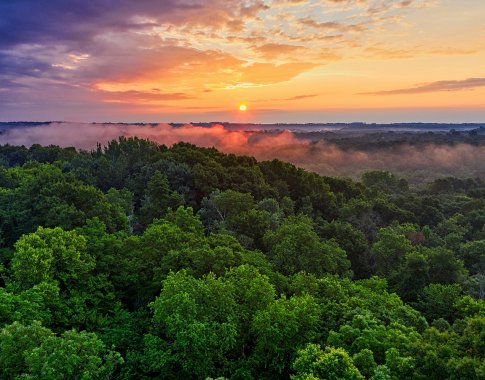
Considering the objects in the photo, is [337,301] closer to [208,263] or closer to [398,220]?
[208,263]

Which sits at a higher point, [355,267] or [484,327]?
[484,327]

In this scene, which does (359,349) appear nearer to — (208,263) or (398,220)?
(208,263)

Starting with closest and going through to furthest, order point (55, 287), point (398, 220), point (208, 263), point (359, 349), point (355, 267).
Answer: point (359, 349)
point (55, 287)
point (208, 263)
point (355, 267)
point (398, 220)

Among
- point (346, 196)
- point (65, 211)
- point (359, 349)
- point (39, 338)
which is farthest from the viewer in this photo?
point (346, 196)

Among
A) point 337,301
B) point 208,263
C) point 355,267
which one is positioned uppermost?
point 208,263

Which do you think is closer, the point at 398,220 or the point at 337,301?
the point at 337,301

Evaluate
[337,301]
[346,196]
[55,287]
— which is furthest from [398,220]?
[55,287]
